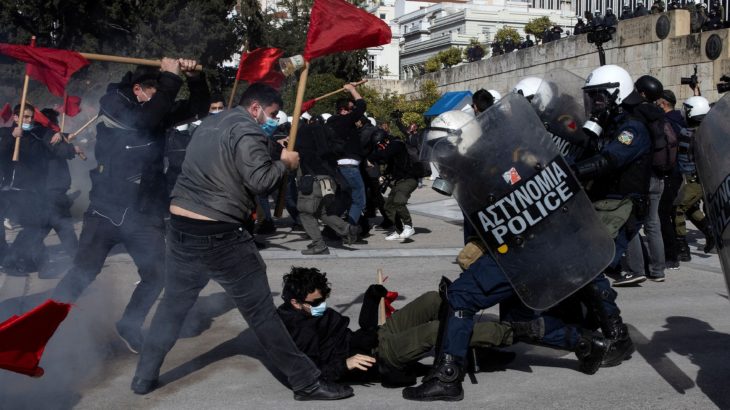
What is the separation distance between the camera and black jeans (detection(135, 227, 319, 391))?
447cm

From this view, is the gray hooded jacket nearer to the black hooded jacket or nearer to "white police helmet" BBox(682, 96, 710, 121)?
the black hooded jacket

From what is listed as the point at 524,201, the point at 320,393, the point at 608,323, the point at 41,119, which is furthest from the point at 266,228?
the point at 524,201

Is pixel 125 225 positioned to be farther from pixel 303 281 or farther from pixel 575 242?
pixel 575 242

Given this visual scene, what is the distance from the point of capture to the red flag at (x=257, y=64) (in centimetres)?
672

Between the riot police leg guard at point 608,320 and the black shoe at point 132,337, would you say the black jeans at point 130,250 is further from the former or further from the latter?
the riot police leg guard at point 608,320

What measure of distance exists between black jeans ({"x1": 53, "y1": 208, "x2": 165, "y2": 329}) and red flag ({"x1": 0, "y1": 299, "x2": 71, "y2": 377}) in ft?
6.32

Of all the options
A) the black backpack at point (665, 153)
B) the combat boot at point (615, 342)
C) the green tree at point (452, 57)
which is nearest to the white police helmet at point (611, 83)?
the combat boot at point (615, 342)

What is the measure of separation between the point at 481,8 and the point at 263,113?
2910 inches

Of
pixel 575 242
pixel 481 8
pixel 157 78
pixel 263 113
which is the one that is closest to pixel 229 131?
pixel 263 113

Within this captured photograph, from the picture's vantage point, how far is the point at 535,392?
4.75m

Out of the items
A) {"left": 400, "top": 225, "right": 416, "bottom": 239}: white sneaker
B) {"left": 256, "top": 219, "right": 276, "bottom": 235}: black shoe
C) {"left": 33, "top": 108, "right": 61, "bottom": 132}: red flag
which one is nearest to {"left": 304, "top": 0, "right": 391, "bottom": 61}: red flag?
{"left": 33, "top": 108, "right": 61, "bottom": 132}: red flag

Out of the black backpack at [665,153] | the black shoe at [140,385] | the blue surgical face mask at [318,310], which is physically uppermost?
the black backpack at [665,153]

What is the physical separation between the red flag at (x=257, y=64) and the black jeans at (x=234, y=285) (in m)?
2.43

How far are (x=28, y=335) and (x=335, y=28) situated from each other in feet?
8.67
